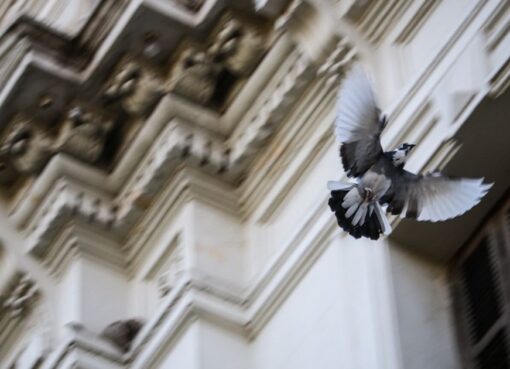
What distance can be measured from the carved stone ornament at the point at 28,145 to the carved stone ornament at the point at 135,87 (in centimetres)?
49

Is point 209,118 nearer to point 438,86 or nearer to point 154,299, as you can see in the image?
point 154,299

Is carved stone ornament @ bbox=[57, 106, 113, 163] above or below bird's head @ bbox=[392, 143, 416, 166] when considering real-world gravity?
below

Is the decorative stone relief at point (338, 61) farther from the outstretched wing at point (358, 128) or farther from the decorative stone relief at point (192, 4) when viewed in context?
the outstretched wing at point (358, 128)

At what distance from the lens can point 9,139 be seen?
13234mm

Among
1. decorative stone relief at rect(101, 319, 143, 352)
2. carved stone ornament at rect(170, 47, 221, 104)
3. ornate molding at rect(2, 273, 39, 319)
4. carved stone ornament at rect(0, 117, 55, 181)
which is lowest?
ornate molding at rect(2, 273, 39, 319)

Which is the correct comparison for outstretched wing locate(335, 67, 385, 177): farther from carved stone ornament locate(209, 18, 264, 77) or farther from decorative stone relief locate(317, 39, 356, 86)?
carved stone ornament locate(209, 18, 264, 77)

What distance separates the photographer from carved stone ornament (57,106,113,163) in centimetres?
1307

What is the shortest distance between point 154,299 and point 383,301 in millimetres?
2239

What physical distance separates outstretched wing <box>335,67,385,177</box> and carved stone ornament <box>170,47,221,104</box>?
2573 mm

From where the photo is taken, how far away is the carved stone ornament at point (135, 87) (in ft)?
42.0

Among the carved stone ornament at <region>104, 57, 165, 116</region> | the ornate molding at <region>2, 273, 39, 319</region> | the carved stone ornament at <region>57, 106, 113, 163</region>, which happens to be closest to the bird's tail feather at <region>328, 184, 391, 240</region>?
the carved stone ornament at <region>104, 57, 165, 116</region>

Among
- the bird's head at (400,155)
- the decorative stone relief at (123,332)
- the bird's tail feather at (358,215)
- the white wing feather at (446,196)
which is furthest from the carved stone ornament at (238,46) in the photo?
the white wing feather at (446,196)

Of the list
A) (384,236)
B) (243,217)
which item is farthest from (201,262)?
(384,236)

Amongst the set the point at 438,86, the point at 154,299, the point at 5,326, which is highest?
the point at 438,86
